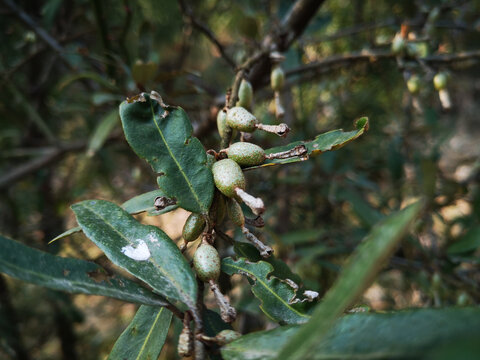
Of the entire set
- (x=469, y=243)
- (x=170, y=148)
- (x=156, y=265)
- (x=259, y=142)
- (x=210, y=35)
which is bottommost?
(x=469, y=243)

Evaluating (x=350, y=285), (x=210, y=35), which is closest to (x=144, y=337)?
(x=350, y=285)

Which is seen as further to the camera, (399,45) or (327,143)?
(399,45)

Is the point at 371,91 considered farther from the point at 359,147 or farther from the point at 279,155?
the point at 279,155

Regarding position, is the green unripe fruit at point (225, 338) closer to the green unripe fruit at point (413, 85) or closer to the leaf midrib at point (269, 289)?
the leaf midrib at point (269, 289)

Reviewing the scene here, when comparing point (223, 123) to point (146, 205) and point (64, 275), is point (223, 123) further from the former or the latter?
point (64, 275)

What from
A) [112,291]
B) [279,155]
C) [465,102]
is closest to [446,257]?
[279,155]

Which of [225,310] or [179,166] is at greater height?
[179,166]
